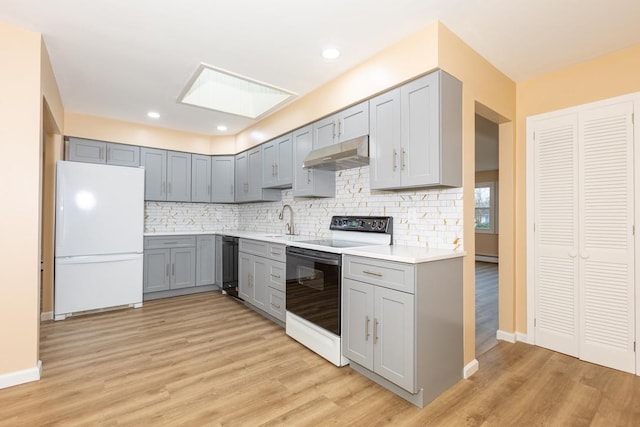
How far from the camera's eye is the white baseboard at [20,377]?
219 cm

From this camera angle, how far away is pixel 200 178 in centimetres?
518

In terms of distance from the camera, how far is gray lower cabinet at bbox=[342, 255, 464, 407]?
1948 mm

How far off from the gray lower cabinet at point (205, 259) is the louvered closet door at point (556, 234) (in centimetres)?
436

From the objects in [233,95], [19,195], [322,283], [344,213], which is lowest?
[322,283]

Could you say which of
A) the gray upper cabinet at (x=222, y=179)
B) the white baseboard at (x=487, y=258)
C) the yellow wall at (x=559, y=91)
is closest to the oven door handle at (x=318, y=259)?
the yellow wall at (x=559, y=91)

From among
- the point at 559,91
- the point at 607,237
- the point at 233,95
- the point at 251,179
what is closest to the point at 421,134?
the point at 559,91

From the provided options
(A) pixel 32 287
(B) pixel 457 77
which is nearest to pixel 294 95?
(B) pixel 457 77

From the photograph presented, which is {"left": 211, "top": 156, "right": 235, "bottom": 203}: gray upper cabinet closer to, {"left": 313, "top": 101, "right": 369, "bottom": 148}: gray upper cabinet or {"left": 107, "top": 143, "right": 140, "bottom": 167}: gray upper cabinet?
{"left": 107, "top": 143, "right": 140, "bottom": 167}: gray upper cabinet

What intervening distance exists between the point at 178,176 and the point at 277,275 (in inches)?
110

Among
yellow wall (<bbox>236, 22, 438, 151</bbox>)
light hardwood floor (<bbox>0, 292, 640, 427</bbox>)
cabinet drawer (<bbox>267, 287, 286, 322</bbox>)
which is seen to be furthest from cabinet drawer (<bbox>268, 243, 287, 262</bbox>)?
yellow wall (<bbox>236, 22, 438, 151</bbox>)

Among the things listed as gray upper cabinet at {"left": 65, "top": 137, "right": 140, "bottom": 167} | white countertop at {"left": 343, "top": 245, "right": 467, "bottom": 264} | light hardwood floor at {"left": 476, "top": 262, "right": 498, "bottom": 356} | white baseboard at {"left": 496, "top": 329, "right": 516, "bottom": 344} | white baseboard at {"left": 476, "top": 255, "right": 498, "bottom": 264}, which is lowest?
light hardwood floor at {"left": 476, "top": 262, "right": 498, "bottom": 356}

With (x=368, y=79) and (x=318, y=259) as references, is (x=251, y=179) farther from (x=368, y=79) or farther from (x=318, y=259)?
(x=368, y=79)

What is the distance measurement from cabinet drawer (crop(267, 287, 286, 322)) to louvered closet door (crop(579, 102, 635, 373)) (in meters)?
2.72

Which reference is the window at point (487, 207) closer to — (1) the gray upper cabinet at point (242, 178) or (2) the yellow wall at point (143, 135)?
(1) the gray upper cabinet at point (242, 178)
